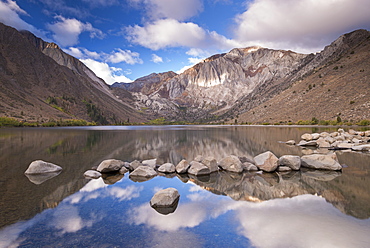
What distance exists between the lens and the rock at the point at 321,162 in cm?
1590

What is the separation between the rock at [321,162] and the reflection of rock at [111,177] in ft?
47.2

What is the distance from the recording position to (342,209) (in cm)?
873

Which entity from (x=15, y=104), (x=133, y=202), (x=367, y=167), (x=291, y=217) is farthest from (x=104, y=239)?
(x=15, y=104)

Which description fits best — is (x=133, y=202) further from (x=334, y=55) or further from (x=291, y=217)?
(x=334, y=55)

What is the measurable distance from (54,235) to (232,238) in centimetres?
560

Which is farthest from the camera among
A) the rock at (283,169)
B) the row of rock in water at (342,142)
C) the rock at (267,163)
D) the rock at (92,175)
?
the row of rock in water at (342,142)

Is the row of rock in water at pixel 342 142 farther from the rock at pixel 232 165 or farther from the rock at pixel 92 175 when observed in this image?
the rock at pixel 92 175

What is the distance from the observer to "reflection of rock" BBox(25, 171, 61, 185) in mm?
12887

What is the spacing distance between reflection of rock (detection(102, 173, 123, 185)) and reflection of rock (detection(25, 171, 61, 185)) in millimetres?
3303

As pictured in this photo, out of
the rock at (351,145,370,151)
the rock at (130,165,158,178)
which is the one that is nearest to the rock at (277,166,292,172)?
the rock at (130,165,158,178)

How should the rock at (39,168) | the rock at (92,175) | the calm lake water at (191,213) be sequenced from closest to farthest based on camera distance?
the calm lake water at (191,213) → the rock at (92,175) → the rock at (39,168)

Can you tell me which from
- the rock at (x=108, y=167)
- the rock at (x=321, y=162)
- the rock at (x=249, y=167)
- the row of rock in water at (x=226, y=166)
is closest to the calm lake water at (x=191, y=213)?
the row of rock in water at (x=226, y=166)

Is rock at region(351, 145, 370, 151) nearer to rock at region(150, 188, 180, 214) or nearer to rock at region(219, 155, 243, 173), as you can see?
rock at region(219, 155, 243, 173)

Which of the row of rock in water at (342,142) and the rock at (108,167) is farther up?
the row of rock in water at (342,142)
